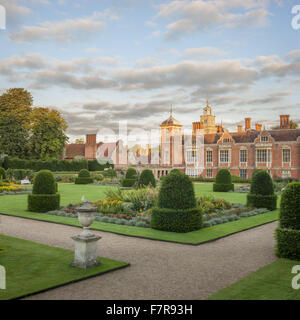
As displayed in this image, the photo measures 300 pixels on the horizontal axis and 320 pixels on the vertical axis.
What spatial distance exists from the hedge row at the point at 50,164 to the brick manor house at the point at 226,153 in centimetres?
334

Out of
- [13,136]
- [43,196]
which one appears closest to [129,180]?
[43,196]

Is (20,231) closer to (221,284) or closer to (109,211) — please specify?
(109,211)

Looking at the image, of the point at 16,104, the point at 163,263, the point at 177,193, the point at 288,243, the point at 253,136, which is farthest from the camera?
the point at 16,104

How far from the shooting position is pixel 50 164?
39.2m

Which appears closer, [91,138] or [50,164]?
[50,164]

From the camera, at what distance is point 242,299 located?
4617 mm

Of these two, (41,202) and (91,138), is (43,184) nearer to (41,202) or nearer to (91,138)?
(41,202)

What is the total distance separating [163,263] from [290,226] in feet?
9.16

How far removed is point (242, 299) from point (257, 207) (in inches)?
395

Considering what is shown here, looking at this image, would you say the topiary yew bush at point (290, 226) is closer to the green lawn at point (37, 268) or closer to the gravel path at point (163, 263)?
the gravel path at point (163, 263)

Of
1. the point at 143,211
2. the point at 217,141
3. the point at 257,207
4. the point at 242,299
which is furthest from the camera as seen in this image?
the point at 217,141

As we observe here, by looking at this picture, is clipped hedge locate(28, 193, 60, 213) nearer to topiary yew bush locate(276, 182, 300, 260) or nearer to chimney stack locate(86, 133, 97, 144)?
topiary yew bush locate(276, 182, 300, 260)

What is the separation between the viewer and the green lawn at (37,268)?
4.97 metres

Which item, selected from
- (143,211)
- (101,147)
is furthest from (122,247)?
(101,147)
